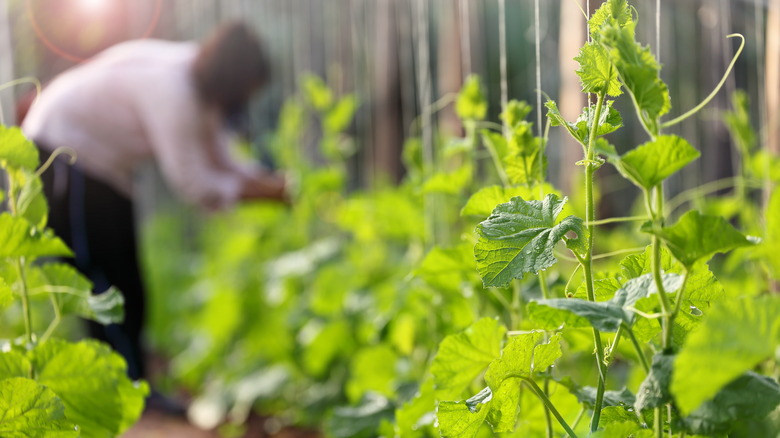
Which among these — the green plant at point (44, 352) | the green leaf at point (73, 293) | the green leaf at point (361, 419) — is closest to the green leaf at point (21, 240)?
the green plant at point (44, 352)

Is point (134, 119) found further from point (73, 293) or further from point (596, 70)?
point (596, 70)

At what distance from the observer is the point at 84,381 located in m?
1.17

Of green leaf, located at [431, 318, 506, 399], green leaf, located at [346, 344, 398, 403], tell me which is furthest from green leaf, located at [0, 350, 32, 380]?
green leaf, located at [346, 344, 398, 403]

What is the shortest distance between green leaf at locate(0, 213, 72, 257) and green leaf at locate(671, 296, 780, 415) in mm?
852

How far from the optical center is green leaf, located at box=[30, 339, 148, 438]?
1147 millimetres

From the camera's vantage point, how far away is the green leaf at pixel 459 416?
1020 millimetres

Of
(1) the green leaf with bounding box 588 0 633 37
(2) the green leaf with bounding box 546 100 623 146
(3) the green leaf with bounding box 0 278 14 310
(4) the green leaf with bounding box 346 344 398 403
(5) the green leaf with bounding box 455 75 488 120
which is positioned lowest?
(4) the green leaf with bounding box 346 344 398 403

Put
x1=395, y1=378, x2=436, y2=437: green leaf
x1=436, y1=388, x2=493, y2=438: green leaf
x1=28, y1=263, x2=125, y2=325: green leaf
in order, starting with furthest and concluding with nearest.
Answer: x1=395, y1=378, x2=436, y2=437: green leaf, x1=28, y1=263, x2=125, y2=325: green leaf, x1=436, y1=388, x2=493, y2=438: green leaf

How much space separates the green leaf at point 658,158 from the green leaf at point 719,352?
165 mm

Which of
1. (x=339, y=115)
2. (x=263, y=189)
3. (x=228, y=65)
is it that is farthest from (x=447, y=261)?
(x=228, y=65)

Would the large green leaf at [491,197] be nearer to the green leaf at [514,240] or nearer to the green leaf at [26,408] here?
the green leaf at [514,240]

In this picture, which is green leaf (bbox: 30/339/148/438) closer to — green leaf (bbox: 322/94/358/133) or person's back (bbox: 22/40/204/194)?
green leaf (bbox: 322/94/358/133)

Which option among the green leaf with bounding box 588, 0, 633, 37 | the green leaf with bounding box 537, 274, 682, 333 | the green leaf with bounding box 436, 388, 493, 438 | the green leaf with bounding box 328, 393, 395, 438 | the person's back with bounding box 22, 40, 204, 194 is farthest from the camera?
the person's back with bounding box 22, 40, 204, 194

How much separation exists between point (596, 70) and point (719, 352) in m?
0.36
